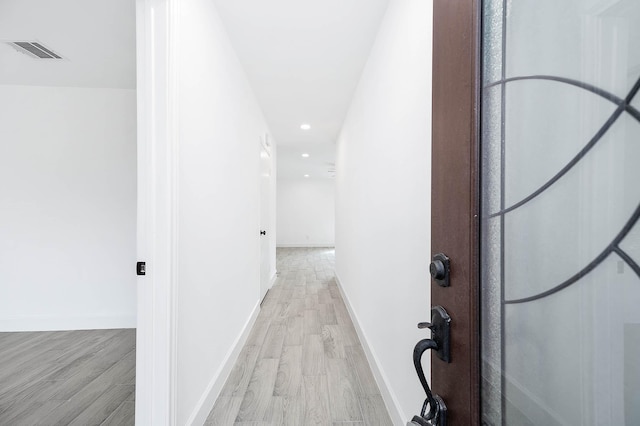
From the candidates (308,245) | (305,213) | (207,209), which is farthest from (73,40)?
(308,245)

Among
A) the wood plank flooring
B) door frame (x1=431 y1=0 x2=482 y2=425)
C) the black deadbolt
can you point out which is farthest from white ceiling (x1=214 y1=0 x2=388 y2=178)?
the wood plank flooring

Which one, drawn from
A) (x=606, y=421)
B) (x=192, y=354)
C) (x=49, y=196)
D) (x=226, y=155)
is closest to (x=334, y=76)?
(x=226, y=155)

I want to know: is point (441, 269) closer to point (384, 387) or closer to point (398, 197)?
point (398, 197)

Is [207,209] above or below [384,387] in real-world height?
above

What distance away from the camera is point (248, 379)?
81.7 inches

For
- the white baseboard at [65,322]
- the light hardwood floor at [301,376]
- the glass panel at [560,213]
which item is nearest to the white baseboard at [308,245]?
the light hardwood floor at [301,376]

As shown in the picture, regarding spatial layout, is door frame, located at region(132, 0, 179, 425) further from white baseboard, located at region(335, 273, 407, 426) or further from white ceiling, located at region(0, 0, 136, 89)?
white baseboard, located at region(335, 273, 407, 426)

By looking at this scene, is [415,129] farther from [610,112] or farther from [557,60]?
[610,112]

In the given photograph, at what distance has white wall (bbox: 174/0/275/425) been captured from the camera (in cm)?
143

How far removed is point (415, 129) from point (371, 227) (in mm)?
1094

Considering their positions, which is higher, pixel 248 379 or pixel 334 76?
pixel 334 76

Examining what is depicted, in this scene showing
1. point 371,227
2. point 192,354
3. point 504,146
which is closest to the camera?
point 504,146

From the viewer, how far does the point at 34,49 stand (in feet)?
7.75

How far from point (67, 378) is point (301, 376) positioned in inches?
72.7
